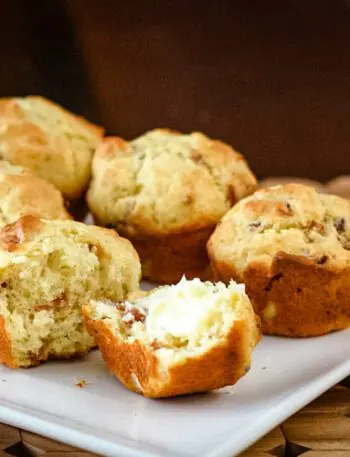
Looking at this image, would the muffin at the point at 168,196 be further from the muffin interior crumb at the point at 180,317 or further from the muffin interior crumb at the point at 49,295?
the muffin interior crumb at the point at 180,317

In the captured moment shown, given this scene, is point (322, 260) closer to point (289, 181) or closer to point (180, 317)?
point (180, 317)

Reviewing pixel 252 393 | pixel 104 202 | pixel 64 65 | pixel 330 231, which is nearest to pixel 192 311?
pixel 252 393

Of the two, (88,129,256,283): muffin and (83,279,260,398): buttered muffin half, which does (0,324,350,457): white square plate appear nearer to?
(83,279,260,398): buttered muffin half

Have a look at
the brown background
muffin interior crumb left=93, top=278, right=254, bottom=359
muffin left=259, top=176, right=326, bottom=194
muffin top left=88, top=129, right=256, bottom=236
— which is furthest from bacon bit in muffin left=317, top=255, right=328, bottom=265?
the brown background

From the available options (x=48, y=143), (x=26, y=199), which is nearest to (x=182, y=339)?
(x=26, y=199)

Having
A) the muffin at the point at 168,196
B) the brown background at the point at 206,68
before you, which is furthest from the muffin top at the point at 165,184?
the brown background at the point at 206,68
